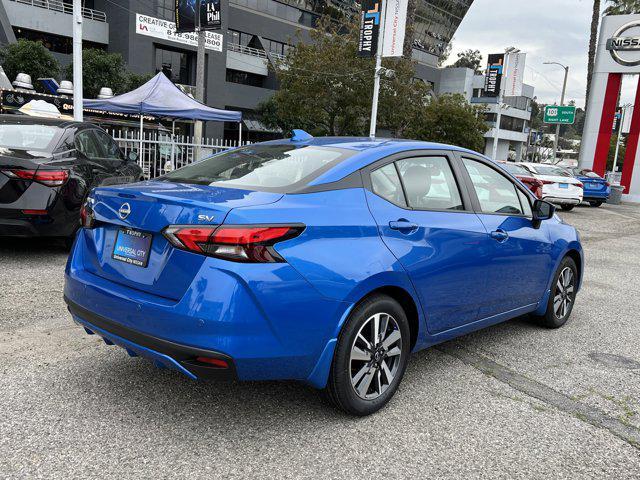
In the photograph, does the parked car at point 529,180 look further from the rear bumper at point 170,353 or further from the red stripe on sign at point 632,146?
the rear bumper at point 170,353

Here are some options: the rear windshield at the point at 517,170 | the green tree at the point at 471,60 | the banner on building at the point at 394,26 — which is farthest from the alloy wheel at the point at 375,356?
the green tree at the point at 471,60

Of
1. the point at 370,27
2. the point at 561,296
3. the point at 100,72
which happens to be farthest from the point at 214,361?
the point at 100,72

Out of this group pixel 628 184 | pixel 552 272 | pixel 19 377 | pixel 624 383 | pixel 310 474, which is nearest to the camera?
pixel 310 474

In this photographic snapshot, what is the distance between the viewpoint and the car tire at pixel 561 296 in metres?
4.98

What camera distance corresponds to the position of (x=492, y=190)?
4262mm

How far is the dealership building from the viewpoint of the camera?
34688 mm

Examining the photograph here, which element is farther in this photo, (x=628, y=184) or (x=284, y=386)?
(x=628, y=184)

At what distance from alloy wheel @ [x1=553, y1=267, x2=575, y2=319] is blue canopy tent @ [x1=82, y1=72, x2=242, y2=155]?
12265mm

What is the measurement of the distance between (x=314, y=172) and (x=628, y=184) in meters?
28.3

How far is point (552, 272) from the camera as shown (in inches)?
190

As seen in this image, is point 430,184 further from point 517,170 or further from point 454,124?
point 454,124

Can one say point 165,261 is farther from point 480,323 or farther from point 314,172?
point 480,323

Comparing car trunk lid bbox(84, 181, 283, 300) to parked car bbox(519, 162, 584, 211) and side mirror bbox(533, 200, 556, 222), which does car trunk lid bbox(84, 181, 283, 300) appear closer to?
side mirror bbox(533, 200, 556, 222)

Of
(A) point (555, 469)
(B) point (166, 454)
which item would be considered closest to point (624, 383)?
(A) point (555, 469)
